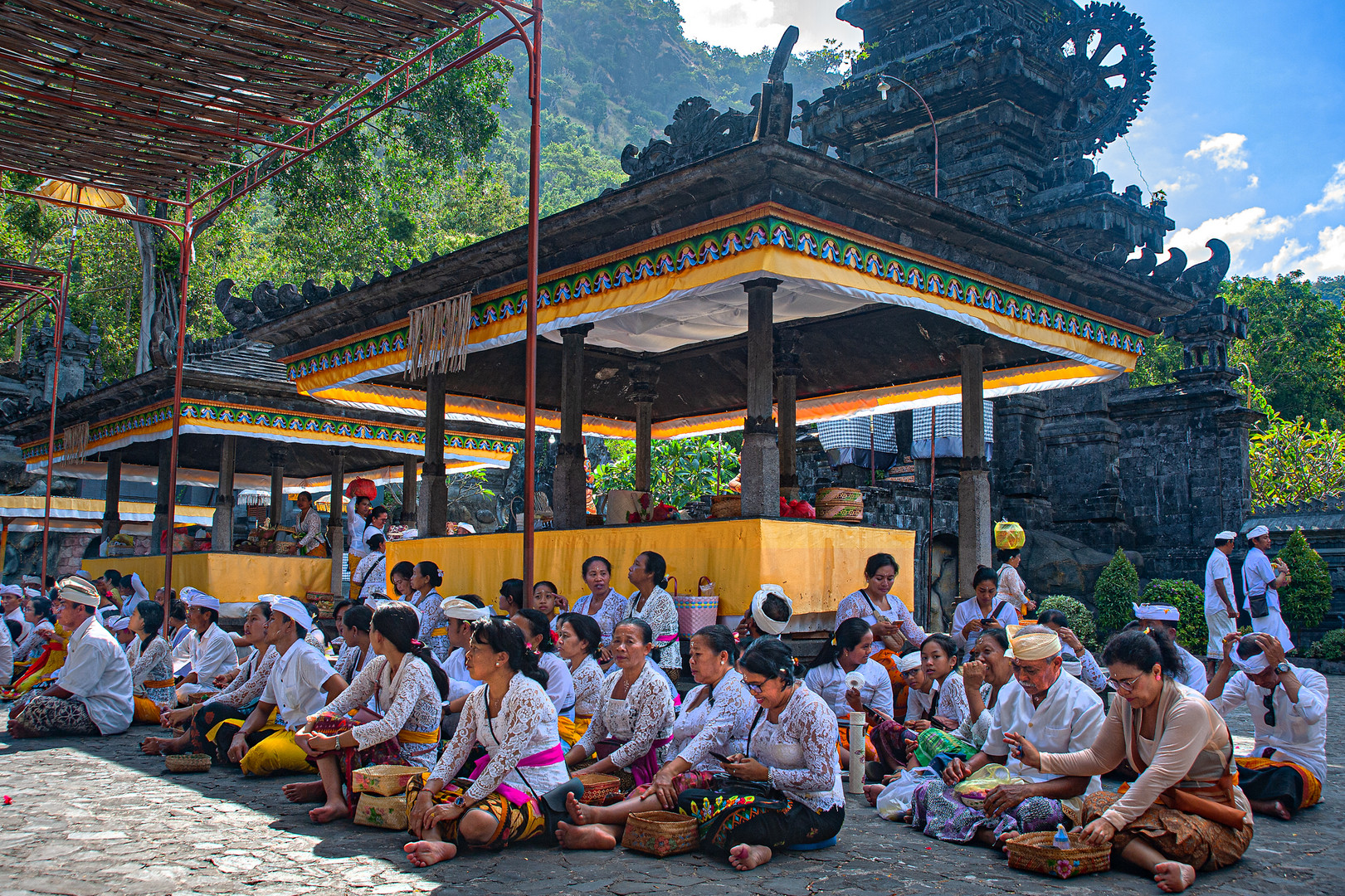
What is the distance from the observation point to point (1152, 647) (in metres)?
4.85

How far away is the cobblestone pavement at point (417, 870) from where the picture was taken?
4543mm

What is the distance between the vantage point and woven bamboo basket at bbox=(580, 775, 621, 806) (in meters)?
5.51

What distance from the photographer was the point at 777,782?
5.24 metres

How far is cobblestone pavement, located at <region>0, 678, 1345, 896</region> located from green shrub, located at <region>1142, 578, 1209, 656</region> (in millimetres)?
9406

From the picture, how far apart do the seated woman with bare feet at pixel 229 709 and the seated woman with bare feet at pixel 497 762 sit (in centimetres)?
270

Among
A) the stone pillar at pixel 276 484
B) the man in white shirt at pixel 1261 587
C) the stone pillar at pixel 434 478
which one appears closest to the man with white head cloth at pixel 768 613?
the stone pillar at pixel 434 478

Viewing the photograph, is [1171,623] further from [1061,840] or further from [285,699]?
[285,699]

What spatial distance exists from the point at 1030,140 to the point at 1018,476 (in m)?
Answer: 7.87

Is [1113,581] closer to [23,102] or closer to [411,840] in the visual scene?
[411,840]

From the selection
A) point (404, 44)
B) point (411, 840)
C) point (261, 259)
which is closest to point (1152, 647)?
point (411, 840)

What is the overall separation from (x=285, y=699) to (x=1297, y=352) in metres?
35.2

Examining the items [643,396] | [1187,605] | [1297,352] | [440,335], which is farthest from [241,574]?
[1297,352]

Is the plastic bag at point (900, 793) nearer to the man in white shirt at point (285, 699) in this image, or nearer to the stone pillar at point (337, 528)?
the man in white shirt at point (285, 699)

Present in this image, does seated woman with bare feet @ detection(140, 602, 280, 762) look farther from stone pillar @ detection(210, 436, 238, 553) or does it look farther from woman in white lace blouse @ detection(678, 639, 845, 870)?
stone pillar @ detection(210, 436, 238, 553)
